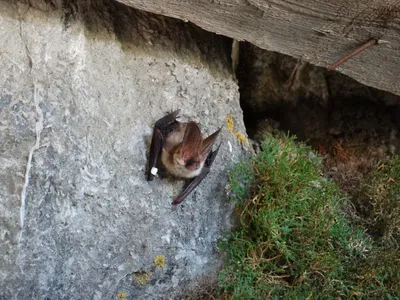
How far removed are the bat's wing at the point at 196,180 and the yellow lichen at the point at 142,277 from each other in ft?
0.83

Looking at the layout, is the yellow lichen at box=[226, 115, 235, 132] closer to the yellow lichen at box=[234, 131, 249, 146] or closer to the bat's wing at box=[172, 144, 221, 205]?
the yellow lichen at box=[234, 131, 249, 146]

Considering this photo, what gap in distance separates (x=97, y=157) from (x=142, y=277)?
1.43ft

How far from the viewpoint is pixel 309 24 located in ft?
6.17

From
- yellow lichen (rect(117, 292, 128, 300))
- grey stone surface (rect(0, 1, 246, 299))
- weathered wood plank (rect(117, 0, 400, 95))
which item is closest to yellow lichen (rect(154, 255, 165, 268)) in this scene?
grey stone surface (rect(0, 1, 246, 299))

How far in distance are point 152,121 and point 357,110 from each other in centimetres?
106

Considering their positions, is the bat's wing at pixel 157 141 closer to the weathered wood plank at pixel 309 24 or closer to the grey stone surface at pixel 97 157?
the grey stone surface at pixel 97 157

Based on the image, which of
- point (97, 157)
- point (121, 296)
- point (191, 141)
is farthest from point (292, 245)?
point (97, 157)

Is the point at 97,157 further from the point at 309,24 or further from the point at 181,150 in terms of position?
the point at 309,24

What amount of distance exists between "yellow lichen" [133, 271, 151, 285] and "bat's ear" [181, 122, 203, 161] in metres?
0.41

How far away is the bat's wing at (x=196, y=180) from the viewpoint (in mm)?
1977

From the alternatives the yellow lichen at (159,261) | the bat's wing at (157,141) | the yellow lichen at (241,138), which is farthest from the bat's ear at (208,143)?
the yellow lichen at (159,261)

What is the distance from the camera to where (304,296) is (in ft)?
6.73

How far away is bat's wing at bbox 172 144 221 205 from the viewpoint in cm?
198

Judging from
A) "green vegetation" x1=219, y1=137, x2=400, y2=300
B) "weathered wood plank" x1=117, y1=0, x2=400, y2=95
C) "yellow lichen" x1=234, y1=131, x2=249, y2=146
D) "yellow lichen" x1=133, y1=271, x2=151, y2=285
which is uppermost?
"weathered wood plank" x1=117, y1=0, x2=400, y2=95
